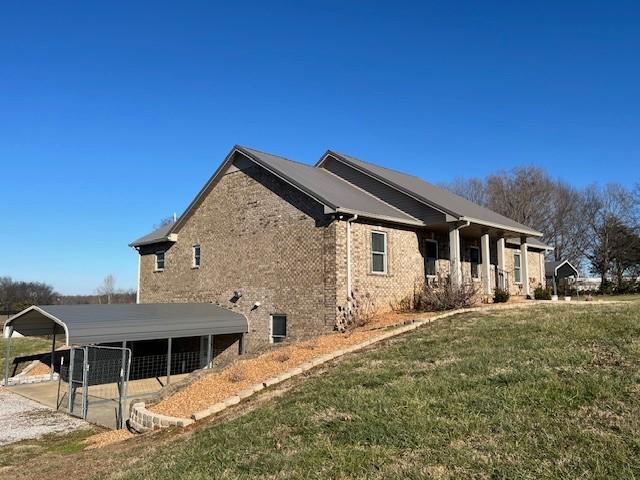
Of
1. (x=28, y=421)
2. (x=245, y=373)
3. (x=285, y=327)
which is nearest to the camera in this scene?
(x=245, y=373)

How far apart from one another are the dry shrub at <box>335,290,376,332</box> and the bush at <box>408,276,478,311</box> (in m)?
1.95

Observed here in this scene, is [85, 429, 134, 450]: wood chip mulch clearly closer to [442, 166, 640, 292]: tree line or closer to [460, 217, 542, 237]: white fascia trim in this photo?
[460, 217, 542, 237]: white fascia trim

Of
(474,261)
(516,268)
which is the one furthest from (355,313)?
(516,268)

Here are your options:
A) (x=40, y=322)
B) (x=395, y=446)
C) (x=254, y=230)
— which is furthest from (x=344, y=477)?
(x=40, y=322)

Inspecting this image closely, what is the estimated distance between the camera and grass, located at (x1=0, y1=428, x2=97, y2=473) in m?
9.24

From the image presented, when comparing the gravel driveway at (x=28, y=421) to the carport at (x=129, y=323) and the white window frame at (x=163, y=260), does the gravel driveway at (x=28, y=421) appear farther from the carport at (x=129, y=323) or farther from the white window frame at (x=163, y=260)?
the white window frame at (x=163, y=260)

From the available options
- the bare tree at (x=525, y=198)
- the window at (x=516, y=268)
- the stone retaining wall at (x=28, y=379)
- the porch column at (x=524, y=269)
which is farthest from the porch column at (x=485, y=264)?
the bare tree at (x=525, y=198)

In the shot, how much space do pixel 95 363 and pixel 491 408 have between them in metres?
13.8

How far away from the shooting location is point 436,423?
5668mm

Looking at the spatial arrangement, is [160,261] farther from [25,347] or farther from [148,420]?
[148,420]

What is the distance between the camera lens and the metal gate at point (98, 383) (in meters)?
13.2

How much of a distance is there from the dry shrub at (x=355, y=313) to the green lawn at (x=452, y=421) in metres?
6.11

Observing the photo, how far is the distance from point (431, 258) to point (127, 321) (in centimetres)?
1078

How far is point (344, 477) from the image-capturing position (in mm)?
4715
